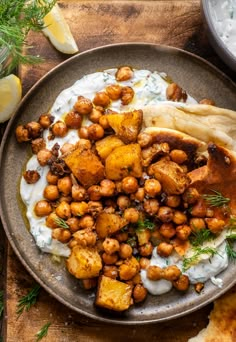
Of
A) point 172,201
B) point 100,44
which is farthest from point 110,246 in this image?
point 100,44

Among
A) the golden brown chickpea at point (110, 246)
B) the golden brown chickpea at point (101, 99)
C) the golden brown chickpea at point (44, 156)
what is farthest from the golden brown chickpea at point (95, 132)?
the golden brown chickpea at point (110, 246)

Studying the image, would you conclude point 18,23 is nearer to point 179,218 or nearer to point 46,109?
point 46,109

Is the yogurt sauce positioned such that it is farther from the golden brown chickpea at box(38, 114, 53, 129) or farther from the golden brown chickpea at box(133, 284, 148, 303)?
the golden brown chickpea at box(133, 284, 148, 303)

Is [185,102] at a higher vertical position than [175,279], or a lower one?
higher

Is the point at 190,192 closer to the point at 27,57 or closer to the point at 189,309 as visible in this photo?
the point at 189,309

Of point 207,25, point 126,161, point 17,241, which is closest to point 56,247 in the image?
point 17,241

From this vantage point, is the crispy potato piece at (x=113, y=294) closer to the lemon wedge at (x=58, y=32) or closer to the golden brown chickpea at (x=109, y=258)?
the golden brown chickpea at (x=109, y=258)

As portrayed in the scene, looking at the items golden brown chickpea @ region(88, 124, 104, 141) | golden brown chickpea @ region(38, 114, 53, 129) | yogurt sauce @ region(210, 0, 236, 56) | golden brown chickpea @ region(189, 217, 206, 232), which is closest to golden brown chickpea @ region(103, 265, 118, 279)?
golden brown chickpea @ region(189, 217, 206, 232)
